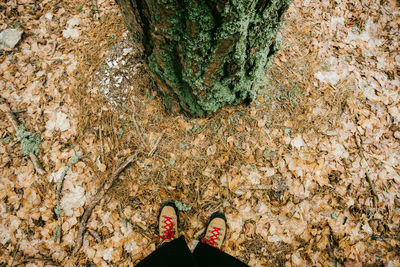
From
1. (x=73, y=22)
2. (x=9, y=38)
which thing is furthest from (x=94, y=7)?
(x=9, y=38)

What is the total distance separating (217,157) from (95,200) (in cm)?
147

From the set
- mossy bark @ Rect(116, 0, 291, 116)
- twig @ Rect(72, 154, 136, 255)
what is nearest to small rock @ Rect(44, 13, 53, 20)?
mossy bark @ Rect(116, 0, 291, 116)

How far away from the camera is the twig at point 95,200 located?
2.25m

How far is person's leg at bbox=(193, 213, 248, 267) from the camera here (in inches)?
81.2

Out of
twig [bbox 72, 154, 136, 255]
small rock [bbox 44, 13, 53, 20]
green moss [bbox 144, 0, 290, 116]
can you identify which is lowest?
twig [bbox 72, 154, 136, 255]

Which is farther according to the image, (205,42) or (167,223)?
(167,223)

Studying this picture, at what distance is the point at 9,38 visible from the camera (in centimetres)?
305

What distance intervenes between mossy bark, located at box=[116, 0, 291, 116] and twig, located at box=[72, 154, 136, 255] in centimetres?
98

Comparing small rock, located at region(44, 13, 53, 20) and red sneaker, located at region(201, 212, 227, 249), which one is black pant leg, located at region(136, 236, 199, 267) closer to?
red sneaker, located at region(201, 212, 227, 249)

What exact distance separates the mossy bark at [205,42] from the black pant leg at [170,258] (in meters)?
1.45

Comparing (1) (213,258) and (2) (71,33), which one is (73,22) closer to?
(2) (71,33)

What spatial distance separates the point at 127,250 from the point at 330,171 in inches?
96.1

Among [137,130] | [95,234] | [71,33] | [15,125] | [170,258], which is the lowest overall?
[170,258]

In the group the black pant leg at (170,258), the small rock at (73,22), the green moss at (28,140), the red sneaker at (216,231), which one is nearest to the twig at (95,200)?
the black pant leg at (170,258)
